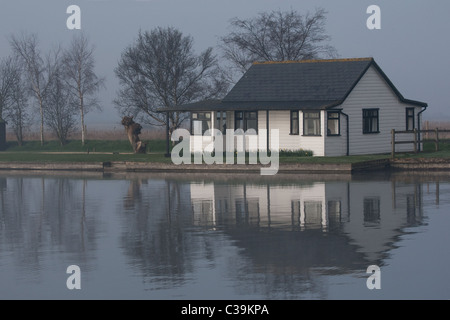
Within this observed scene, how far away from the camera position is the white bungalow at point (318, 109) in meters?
41.6

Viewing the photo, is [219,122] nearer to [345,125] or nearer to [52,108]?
[345,125]

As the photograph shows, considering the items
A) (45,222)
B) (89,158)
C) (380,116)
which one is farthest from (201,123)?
(45,222)

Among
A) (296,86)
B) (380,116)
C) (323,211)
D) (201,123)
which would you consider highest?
(296,86)

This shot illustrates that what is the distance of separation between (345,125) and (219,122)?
7.02 meters

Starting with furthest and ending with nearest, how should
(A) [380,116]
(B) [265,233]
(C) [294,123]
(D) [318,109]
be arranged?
1. (A) [380,116]
2. (C) [294,123]
3. (D) [318,109]
4. (B) [265,233]

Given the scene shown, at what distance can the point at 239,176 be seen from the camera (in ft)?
114

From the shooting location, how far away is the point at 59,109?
62188mm

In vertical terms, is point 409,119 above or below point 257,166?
above

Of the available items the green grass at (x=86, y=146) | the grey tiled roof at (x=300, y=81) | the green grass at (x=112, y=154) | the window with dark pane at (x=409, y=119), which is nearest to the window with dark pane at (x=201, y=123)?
the grey tiled roof at (x=300, y=81)

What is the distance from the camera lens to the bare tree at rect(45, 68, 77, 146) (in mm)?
60656

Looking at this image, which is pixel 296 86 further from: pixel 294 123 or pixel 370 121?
pixel 370 121

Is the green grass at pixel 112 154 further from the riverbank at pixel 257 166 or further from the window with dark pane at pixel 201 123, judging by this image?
the window with dark pane at pixel 201 123

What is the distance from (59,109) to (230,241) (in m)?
47.4
